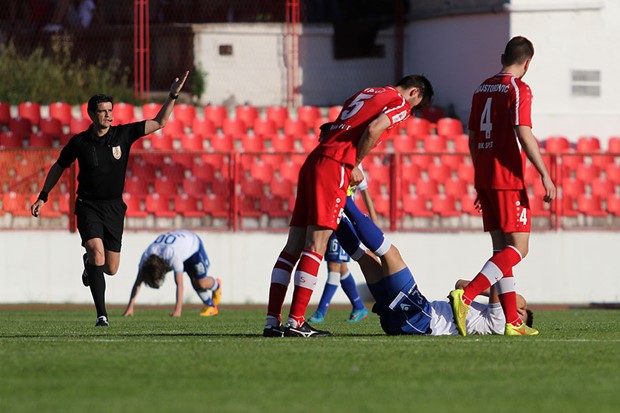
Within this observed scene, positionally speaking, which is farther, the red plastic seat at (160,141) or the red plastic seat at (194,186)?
the red plastic seat at (160,141)

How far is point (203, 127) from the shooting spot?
2386cm

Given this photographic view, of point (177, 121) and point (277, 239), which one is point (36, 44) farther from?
point (277, 239)

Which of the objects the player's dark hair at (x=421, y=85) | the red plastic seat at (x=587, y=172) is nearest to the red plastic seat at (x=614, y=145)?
the red plastic seat at (x=587, y=172)

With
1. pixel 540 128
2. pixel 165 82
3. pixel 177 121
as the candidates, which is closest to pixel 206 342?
pixel 177 121

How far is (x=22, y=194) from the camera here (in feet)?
64.8

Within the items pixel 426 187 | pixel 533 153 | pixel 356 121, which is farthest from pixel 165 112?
pixel 426 187

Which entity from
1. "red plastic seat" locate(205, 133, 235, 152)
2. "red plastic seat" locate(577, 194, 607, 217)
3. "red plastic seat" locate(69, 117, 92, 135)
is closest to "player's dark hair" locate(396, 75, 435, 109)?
"red plastic seat" locate(577, 194, 607, 217)

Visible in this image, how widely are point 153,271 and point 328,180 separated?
6.25 m

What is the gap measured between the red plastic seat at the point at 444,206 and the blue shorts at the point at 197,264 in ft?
18.8

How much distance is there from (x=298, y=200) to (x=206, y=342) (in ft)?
4.14

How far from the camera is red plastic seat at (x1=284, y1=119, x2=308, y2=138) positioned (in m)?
24.2

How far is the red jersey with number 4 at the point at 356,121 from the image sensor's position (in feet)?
30.8

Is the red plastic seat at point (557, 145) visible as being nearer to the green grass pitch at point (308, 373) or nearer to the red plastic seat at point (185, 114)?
the red plastic seat at point (185, 114)

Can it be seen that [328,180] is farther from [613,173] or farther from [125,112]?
[125,112]
